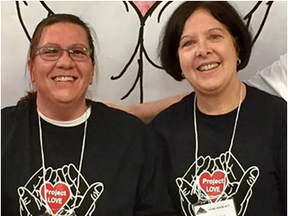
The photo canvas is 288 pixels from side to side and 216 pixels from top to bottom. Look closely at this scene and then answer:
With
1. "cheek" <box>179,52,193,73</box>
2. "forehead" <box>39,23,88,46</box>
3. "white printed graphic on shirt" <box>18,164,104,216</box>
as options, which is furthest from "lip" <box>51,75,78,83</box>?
"cheek" <box>179,52,193,73</box>

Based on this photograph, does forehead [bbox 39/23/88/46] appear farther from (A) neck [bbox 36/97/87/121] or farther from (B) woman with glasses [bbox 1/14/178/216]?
(A) neck [bbox 36/97/87/121]

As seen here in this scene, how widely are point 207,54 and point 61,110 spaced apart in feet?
1.66

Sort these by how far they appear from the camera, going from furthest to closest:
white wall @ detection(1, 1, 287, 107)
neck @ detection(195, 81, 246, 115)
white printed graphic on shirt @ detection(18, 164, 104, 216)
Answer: white wall @ detection(1, 1, 287, 107)
neck @ detection(195, 81, 246, 115)
white printed graphic on shirt @ detection(18, 164, 104, 216)

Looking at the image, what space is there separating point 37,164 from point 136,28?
812mm

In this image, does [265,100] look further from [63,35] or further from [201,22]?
[63,35]

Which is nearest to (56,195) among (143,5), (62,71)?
(62,71)

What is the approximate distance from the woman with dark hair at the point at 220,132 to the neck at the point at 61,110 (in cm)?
29

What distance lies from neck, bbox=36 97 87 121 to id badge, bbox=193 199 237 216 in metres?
0.51

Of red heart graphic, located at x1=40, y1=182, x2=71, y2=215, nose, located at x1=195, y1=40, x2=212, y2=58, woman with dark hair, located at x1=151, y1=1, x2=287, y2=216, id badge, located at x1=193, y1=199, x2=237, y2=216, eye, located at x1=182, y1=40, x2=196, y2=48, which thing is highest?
eye, located at x1=182, y1=40, x2=196, y2=48

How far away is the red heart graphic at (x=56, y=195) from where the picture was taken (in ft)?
5.19

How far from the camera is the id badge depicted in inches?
62.9

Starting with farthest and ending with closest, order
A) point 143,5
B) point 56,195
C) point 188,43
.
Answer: point 143,5, point 188,43, point 56,195

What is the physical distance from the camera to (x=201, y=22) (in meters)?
1.68

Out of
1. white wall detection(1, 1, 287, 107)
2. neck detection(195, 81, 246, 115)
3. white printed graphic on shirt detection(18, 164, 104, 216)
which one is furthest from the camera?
white wall detection(1, 1, 287, 107)
